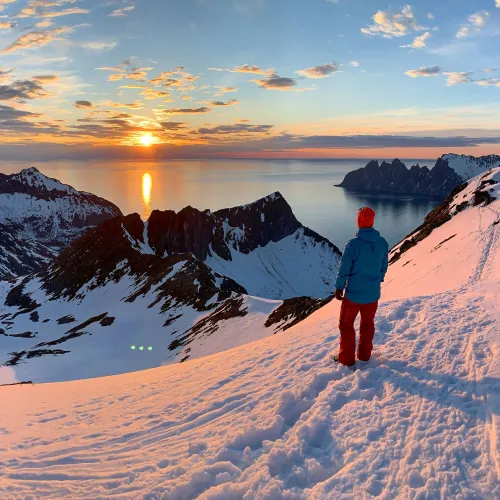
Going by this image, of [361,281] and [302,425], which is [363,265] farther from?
[302,425]

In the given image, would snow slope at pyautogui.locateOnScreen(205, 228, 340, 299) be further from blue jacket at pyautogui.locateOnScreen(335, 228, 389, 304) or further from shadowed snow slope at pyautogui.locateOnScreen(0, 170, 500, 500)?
blue jacket at pyautogui.locateOnScreen(335, 228, 389, 304)

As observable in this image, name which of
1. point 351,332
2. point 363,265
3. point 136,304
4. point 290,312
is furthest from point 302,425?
point 136,304

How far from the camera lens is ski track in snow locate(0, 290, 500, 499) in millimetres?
5383

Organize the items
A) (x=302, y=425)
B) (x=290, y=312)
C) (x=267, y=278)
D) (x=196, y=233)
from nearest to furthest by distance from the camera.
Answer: (x=302, y=425), (x=290, y=312), (x=196, y=233), (x=267, y=278)

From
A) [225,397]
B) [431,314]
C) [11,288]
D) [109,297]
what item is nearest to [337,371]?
[225,397]

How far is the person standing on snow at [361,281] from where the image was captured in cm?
795

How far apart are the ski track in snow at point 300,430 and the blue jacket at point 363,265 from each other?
A: 62.0 inches

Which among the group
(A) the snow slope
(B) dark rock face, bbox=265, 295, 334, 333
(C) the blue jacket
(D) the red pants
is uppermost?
(C) the blue jacket

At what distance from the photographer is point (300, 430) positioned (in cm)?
642

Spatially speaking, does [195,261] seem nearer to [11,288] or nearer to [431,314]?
[431,314]

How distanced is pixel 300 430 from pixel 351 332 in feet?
8.26

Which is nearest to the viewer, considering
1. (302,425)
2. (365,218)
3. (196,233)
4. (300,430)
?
(300,430)

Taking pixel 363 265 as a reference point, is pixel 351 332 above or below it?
below

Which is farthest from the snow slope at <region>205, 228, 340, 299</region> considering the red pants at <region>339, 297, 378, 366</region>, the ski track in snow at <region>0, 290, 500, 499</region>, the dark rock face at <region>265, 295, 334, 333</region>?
the red pants at <region>339, 297, 378, 366</region>
